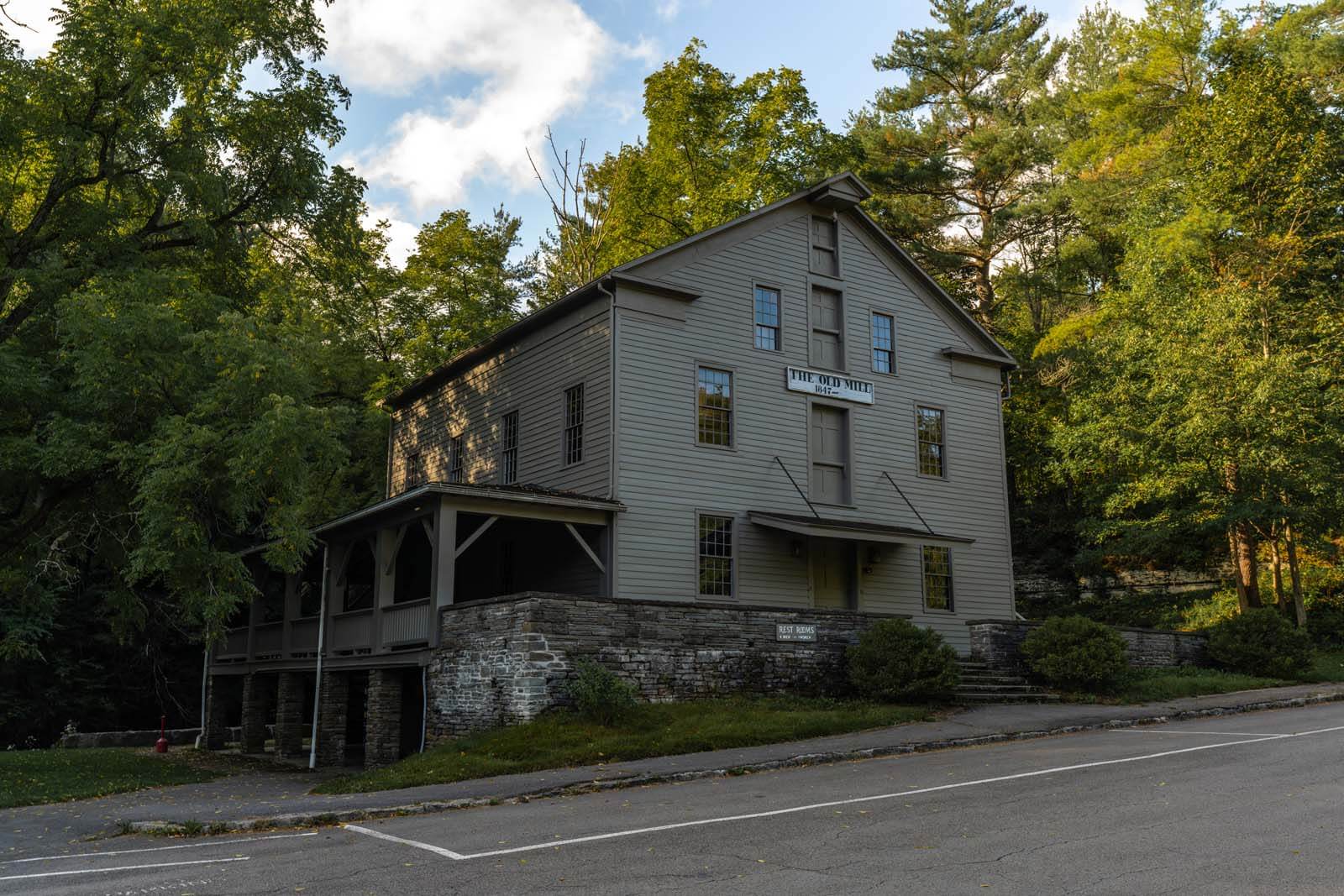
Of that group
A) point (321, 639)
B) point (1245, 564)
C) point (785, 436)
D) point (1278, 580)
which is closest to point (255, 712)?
point (321, 639)

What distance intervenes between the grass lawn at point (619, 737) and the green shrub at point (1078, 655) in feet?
13.4

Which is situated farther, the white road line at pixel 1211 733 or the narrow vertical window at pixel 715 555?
the narrow vertical window at pixel 715 555

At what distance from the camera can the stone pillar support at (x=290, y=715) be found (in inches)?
910

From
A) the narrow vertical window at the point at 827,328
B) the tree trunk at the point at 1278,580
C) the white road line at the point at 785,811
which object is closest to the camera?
the white road line at the point at 785,811

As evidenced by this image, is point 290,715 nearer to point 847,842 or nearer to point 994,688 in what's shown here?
point 994,688

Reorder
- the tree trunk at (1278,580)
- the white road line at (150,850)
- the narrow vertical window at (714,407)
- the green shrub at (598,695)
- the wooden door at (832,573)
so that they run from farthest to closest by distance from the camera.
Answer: the tree trunk at (1278,580) → the wooden door at (832,573) → the narrow vertical window at (714,407) → the green shrub at (598,695) → the white road line at (150,850)

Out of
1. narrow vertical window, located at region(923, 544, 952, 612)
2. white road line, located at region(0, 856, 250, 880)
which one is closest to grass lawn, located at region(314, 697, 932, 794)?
white road line, located at region(0, 856, 250, 880)

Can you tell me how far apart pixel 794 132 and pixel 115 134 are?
21583 millimetres

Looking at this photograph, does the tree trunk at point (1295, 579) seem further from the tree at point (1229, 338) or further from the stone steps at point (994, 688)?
the stone steps at point (994, 688)

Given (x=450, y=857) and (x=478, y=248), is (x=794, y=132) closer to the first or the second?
(x=478, y=248)

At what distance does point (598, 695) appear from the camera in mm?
15945

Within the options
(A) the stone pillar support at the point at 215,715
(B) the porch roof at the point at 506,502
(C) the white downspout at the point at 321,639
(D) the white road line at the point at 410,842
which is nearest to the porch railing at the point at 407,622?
(B) the porch roof at the point at 506,502

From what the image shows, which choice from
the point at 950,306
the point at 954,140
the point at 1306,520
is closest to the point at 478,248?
the point at 950,306

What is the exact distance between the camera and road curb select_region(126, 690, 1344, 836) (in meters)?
10.9
